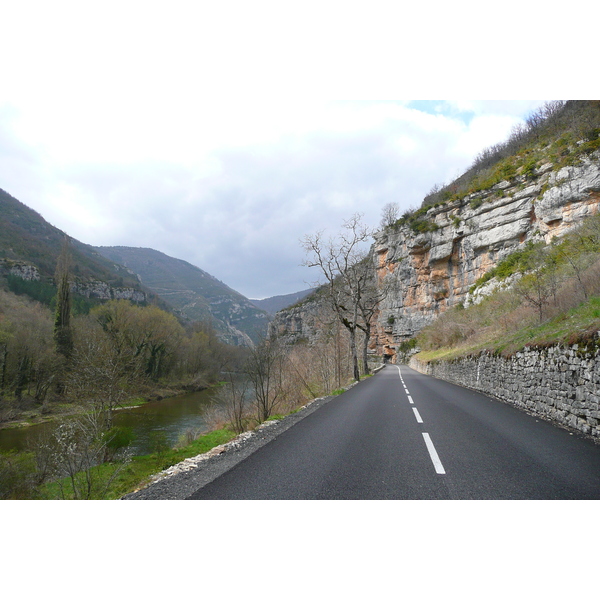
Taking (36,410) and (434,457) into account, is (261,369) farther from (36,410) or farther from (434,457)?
(36,410)

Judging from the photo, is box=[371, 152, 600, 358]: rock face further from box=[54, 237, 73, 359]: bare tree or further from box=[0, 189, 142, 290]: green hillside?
box=[0, 189, 142, 290]: green hillside

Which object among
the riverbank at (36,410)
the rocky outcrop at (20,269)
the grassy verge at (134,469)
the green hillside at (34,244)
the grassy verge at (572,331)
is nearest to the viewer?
the grassy verge at (572,331)

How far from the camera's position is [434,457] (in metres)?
5.03

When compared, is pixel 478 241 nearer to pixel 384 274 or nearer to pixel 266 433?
pixel 384 274

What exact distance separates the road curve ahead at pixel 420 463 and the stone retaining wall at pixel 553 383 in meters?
0.43

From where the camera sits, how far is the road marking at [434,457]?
445 centimetres

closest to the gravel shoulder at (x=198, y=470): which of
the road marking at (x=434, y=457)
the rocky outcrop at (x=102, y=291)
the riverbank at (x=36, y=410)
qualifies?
the road marking at (x=434, y=457)

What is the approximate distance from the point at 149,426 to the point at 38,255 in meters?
92.6

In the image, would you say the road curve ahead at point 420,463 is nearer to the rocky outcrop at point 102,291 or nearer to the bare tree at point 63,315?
the bare tree at point 63,315

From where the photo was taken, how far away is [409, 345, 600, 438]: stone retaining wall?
19.3 feet

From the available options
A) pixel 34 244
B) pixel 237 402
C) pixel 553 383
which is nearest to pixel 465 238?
pixel 237 402

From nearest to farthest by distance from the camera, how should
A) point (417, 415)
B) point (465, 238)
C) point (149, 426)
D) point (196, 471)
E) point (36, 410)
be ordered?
point (196, 471) < point (417, 415) < point (149, 426) < point (36, 410) < point (465, 238)

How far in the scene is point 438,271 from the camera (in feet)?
184

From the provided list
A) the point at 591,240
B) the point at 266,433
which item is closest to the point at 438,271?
the point at 591,240
